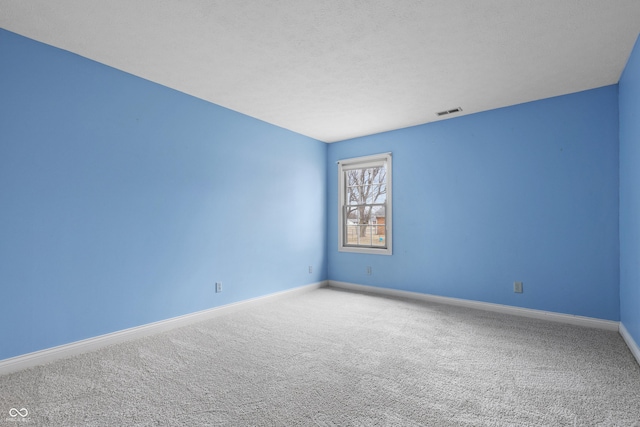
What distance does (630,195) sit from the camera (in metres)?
2.72

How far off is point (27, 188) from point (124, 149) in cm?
82

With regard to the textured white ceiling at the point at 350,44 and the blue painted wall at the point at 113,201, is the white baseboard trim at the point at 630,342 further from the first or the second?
the blue painted wall at the point at 113,201

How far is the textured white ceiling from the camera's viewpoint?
2121mm

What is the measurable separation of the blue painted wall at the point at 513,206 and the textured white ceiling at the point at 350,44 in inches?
16.1

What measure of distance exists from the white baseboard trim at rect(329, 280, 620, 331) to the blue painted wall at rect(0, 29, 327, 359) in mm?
1767

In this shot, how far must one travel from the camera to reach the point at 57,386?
6.91ft

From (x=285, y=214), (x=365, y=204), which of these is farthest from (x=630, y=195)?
(x=285, y=214)

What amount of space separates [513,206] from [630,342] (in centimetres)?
170

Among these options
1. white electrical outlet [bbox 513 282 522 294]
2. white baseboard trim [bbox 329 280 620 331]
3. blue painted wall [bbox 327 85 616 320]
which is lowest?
white baseboard trim [bbox 329 280 620 331]

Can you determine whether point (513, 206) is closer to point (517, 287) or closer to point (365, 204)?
point (517, 287)

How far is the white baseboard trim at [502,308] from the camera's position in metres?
3.25

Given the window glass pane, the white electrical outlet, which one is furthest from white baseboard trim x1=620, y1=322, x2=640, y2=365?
the window glass pane

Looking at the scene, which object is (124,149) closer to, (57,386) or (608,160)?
(57,386)

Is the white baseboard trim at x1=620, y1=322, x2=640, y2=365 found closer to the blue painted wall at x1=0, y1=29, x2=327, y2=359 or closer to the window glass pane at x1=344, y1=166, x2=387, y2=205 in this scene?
the window glass pane at x1=344, y1=166, x2=387, y2=205
